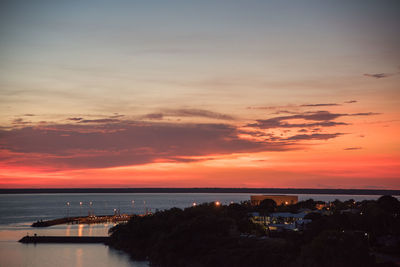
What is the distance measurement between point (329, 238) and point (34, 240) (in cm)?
4414

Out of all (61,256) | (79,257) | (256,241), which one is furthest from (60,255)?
(256,241)

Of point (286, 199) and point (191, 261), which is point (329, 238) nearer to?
point (191, 261)

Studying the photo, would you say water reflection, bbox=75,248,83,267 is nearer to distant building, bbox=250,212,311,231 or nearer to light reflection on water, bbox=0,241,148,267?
light reflection on water, bbox=0,241,148,267

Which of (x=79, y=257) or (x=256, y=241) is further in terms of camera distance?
(x=79, y=257)

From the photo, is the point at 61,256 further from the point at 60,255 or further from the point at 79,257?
the point at 79,257

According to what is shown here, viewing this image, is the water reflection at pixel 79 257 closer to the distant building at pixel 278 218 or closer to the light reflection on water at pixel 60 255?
the light reflection on water at pixel 60 255

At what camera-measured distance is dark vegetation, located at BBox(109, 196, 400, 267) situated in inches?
1126

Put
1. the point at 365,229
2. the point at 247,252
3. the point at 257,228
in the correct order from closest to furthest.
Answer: the point at 247,252 < the point at 365,229 < the point at 257,228

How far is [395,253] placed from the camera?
1428 inches

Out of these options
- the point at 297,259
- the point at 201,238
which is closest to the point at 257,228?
the point at 201,238

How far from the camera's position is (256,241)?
3709 cm

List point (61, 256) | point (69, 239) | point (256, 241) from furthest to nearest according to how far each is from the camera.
Result: point (69, 239), point (61, 256), point (256, 241)

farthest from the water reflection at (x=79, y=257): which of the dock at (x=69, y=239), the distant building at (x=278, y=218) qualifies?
the distant building at (x=278, y=218)

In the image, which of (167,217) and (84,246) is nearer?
(167,217)
